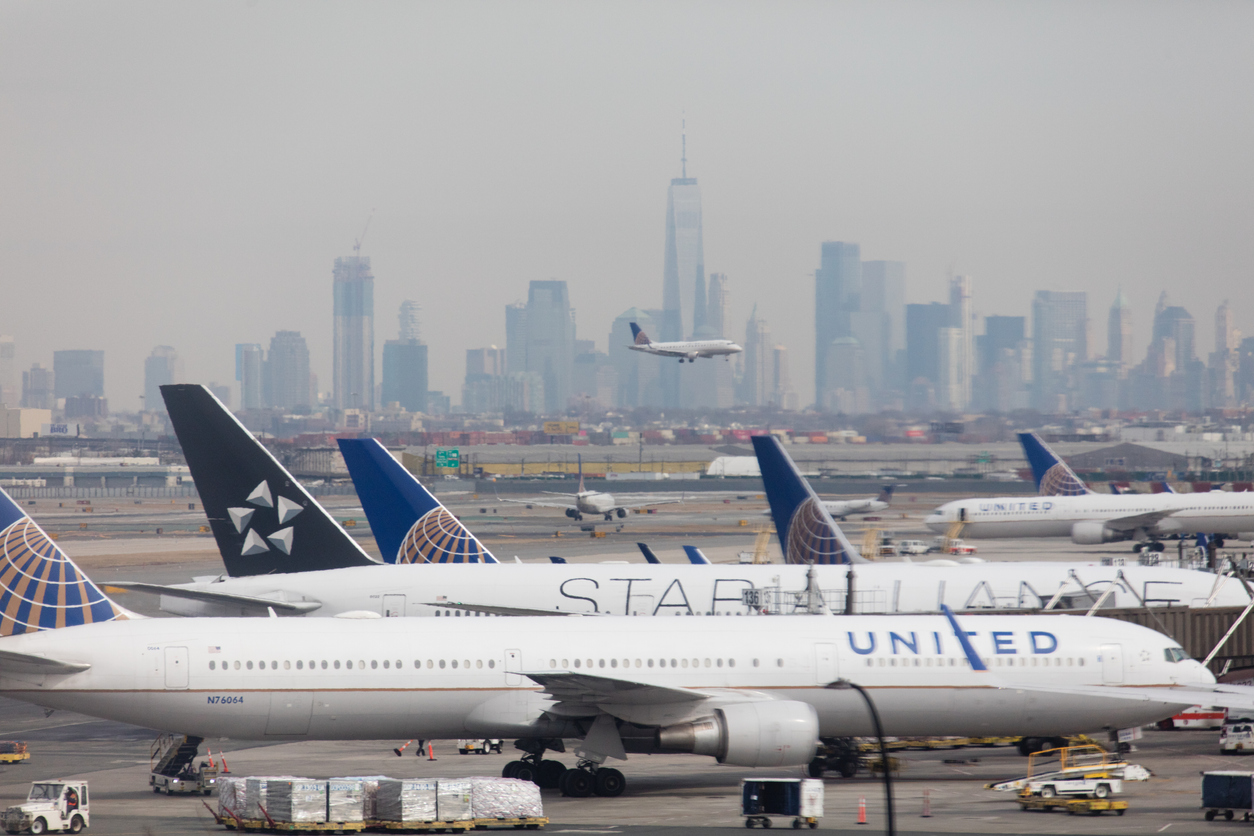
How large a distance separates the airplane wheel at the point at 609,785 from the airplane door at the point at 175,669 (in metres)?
8.91

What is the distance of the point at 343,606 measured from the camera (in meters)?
39.7

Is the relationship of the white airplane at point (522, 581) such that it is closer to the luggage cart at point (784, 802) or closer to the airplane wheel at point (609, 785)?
the airplane wheel at point (609, 785)

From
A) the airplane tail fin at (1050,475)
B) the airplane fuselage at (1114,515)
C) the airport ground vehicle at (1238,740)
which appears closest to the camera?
the airport ground vehicle at (1238,740)

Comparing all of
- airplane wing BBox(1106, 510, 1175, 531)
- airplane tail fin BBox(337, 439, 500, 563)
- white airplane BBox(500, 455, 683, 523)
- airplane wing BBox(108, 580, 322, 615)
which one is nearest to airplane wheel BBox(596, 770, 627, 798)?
airplane wing BBox(108, 580, 322, 615)

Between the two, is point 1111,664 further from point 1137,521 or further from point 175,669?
point 1137,521

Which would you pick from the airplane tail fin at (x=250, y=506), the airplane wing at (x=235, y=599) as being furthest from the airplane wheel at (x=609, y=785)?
the airplane tail fin at (x=250, y=506)

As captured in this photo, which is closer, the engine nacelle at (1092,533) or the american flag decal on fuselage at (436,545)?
the american flag decal on fuselage at (436,545)

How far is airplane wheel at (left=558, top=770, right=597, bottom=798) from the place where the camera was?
3036cm

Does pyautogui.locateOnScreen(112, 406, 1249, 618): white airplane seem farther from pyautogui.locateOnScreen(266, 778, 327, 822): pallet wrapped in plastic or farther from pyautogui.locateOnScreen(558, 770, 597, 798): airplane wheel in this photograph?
pyautogui.locateOnScreen(266, 778, 327, 822): pallet wrapped in plastic

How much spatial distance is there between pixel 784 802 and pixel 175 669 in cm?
1267

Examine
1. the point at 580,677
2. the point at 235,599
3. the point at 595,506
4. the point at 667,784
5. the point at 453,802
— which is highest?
the point at 595,506

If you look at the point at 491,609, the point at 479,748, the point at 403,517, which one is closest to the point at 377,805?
the point at 479,748

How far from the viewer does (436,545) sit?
4494cm

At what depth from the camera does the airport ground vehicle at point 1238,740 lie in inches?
1395
